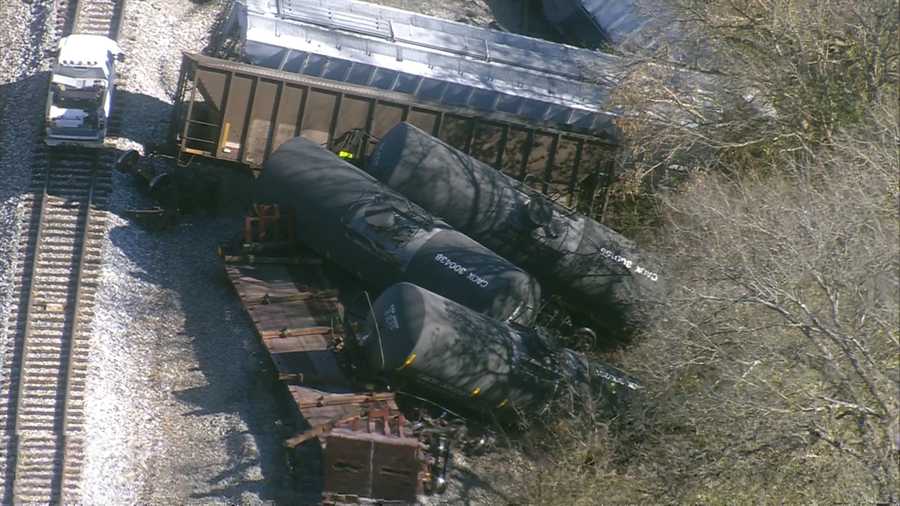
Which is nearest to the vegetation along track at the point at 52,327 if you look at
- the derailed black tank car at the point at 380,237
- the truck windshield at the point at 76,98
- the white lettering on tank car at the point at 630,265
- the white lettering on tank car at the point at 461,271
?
the truck windshield at the point at 76,98

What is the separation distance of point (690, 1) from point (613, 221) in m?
5.55

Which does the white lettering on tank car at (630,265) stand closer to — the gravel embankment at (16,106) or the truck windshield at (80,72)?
the gravel embankment at (16,106)

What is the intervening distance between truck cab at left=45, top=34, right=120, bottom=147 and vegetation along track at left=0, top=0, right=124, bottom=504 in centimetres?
52

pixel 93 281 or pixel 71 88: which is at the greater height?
pixel 71 88

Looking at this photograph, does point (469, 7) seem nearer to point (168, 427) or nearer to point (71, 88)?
point (71, 88)

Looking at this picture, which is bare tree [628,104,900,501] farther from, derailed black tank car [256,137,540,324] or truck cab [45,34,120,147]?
truck cab [45,34,120,147]

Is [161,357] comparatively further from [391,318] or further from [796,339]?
[796,339]

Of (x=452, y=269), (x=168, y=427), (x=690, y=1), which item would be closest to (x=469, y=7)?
(x=690, y=1)

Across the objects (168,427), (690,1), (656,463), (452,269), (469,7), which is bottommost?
(168,427)

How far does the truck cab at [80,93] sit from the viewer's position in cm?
2331

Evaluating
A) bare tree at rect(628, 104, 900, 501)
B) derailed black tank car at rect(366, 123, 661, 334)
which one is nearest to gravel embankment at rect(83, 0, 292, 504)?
derailed black tank car at rect(366, 123, 661, 334)

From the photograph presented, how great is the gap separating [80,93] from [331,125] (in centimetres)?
512

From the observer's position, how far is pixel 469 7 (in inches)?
1259

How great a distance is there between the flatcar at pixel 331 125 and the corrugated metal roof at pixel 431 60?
59.6 inches
